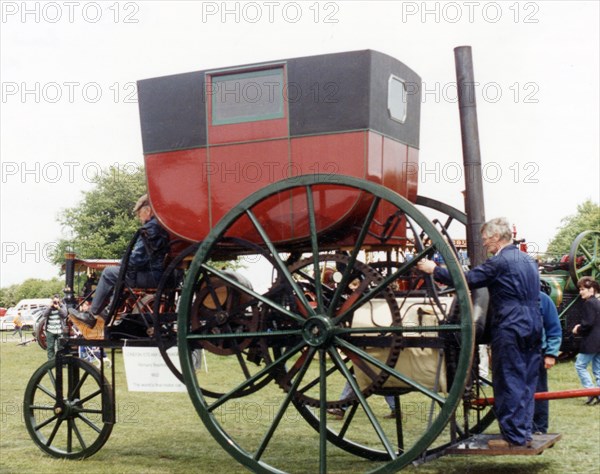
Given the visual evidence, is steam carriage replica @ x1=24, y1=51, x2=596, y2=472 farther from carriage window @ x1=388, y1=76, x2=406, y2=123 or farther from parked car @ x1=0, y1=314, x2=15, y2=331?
parked car @ x1=0, y1=314, x2=15, y2=331

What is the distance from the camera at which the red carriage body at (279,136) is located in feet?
20.1

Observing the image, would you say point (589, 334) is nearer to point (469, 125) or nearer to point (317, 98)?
point (469, 125)

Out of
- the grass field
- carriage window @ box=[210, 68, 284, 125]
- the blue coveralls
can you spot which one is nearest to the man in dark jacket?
the blue coveralls

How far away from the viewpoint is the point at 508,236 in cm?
634

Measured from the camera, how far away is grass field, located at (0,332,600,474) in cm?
736

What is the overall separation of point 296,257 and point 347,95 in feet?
5.33

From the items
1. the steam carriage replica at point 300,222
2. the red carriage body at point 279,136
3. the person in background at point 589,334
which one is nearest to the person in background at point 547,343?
the steam carriage replica at point 300,222

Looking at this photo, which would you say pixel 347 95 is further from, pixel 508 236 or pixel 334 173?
pixel 508 236

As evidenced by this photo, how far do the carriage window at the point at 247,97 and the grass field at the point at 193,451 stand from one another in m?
3.13

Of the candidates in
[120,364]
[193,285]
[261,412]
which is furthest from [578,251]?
[193,285]

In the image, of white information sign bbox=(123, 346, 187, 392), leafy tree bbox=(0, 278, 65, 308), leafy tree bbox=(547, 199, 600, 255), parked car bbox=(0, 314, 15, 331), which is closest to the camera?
white information sign bbox=(123, 346, 187, 392)

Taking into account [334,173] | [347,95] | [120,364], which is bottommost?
[120,364]

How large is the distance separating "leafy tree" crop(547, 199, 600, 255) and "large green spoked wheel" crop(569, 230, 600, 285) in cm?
4300

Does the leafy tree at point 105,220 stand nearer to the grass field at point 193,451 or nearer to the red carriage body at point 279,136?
the grass field at point 193,451
